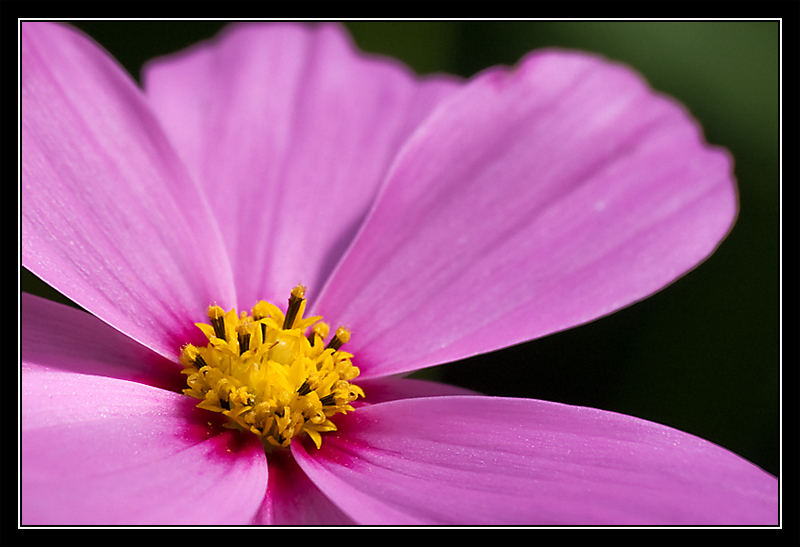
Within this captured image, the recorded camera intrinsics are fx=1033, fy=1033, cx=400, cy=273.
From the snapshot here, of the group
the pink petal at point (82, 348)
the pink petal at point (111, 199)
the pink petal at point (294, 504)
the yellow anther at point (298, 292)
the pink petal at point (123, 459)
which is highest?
the pink petal at point (111, 199)

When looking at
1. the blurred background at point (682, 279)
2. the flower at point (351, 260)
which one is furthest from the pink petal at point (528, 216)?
the blurred background at point (682, 279)

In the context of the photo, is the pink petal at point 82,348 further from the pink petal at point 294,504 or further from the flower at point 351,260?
the pink petal at point 294,504

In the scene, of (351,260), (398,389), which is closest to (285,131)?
(351,260)

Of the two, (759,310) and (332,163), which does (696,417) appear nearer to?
(759,310)

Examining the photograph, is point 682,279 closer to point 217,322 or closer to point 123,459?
point 217,322

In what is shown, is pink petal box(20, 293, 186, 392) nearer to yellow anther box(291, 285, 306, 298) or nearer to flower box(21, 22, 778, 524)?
flower box(21, 22, 778, 524)

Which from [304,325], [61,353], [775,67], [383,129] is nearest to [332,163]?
[383,129]

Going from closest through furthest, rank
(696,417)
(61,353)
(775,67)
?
(61,353) → (696,417) → (775,67)
